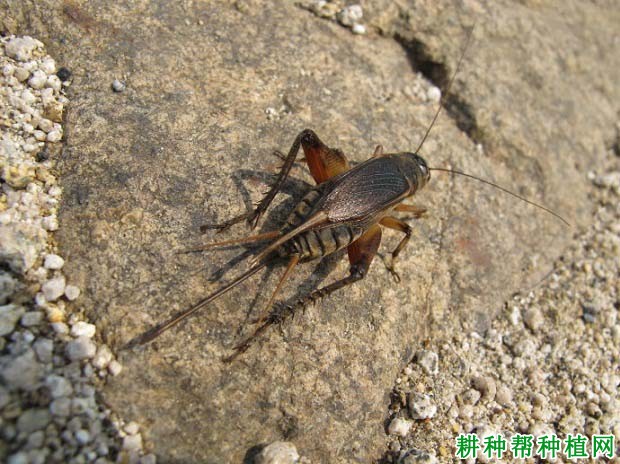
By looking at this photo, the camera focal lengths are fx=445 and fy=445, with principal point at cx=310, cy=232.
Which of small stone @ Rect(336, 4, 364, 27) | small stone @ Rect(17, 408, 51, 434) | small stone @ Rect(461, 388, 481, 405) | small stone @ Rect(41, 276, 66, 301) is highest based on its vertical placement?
small stone @ Rect(336, 4, 364, 27)

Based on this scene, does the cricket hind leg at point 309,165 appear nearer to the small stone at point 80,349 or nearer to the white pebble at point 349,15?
the small stone at point 80,349

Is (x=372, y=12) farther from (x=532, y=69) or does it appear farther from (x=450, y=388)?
(x=450, y=388)

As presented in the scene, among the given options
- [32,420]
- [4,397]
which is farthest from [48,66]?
[32,420]

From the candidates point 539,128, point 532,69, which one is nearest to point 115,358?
point 539,128

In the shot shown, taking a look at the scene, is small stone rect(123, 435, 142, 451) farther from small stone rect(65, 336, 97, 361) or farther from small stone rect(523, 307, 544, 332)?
small stone rect(523, 307, 544, 332)

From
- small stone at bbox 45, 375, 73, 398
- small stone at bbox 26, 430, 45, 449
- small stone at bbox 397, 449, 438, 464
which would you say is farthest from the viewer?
small stone at bbox 397, 449, 438, 464

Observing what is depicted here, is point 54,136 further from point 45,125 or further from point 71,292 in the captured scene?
point 71,292

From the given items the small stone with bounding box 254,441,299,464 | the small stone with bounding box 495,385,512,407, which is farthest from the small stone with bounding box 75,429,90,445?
the small stone with bounding box 495,385,512,407
